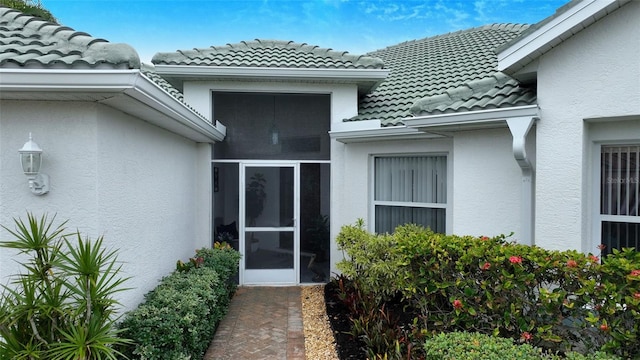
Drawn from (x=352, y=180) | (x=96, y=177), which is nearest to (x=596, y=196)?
(x=352, y=180)

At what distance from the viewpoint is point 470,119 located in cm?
657

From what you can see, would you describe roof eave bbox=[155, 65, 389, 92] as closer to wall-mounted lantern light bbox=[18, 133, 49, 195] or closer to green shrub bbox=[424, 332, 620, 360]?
wall-mounted lantern light bbox=[18, 133, 49, 195]

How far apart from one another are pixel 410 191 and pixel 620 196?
447 cm

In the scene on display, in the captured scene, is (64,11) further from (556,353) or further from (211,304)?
(556,353)

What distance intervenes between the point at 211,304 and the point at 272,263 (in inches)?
163

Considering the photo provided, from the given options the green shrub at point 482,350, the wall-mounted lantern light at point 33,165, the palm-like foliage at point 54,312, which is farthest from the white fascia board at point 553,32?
the wall-mounted lantern light at point 33,165

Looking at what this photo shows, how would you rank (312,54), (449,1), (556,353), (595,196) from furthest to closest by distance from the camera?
1. (449,1)
2. (312,54)
3. (595,196)
4. (556,353)

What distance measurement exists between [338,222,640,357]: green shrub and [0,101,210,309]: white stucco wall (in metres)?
4.47

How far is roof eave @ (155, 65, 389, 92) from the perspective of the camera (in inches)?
402

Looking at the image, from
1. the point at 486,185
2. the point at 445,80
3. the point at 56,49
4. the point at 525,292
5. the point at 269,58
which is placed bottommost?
the point at 525,292

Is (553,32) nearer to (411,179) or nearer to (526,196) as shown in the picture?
(526,196)

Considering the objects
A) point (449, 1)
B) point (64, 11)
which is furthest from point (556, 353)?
point (64, 11)

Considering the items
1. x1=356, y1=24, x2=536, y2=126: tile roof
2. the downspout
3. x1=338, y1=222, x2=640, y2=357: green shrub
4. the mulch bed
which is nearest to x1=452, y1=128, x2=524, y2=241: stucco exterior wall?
the downspout

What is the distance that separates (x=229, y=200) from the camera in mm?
10922
